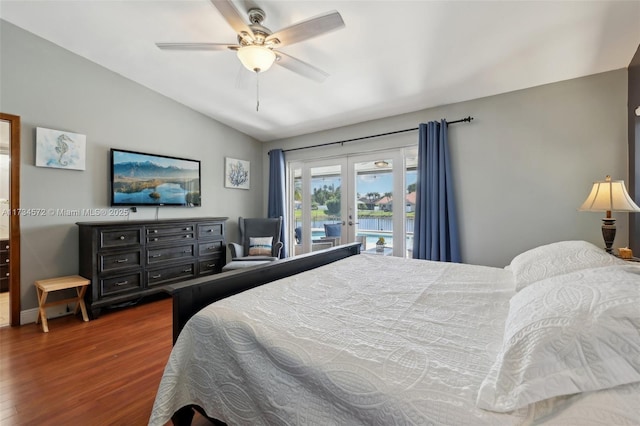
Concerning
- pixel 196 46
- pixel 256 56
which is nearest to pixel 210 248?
pixel 196 46

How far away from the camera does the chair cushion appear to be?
4.15m

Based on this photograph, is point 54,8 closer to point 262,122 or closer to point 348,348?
point 262,122

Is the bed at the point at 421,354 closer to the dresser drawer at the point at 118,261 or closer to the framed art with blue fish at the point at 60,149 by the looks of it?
the dresser drawer at the point at 118,261

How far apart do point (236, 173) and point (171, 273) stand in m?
2.01

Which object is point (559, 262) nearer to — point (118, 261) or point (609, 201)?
point (609, 201)

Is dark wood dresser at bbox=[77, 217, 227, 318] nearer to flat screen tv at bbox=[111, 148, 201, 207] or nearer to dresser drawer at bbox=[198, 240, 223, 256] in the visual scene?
dresser drawer at bbox=[198, 240, 223, 256]

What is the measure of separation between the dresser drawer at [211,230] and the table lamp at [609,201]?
13.5 ft

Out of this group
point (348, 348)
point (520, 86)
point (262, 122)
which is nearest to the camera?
point (348, 348)

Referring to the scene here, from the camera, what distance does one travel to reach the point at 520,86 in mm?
2873

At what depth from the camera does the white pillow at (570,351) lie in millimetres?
642

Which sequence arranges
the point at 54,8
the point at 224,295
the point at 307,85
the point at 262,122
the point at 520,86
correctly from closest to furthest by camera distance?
1. the point at 224,295
2. the point at 54,8
3. the point at 520,86
4. the point at 307,85
5. the point at 262,122

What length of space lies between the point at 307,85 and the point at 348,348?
3076mm

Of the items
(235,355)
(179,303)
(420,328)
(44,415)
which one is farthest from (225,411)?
(44,415)

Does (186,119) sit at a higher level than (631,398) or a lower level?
higher
